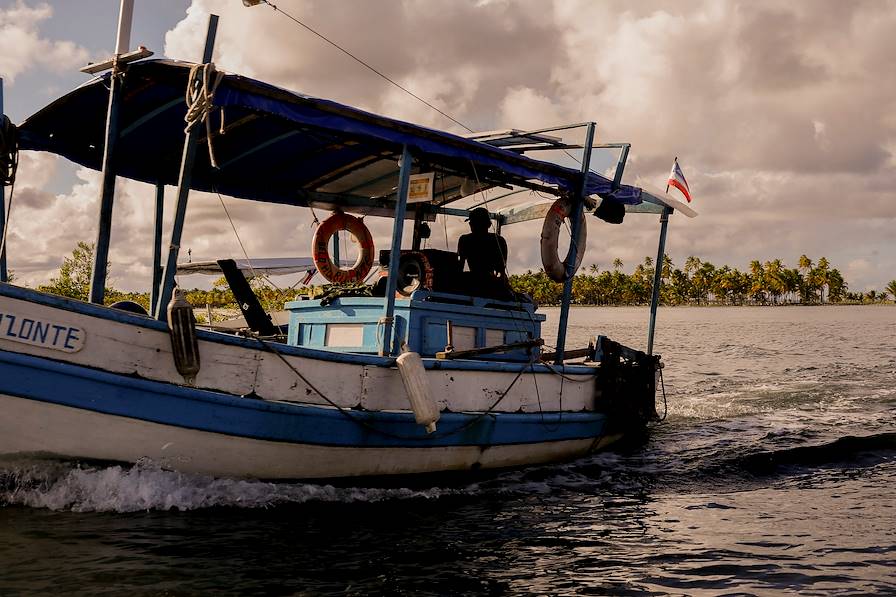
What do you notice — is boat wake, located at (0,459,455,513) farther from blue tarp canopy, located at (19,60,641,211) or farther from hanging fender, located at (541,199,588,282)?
hanging fender, located at (541,199,588,282)

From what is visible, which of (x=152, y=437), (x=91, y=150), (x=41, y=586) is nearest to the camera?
(x=41, y=586)

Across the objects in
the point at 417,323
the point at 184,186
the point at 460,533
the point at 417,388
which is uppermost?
the point at 184,186

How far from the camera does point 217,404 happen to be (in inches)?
296

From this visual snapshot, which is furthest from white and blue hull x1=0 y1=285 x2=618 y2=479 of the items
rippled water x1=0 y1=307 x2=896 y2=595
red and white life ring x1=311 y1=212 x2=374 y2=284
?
red and white life ring x1=311 y1=212 x2=374 y2=284

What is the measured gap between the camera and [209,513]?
7.69 m

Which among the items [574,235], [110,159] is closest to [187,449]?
[110,159]

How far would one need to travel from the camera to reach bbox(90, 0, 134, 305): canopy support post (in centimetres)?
767

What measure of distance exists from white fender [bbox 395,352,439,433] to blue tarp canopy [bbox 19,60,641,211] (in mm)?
2645

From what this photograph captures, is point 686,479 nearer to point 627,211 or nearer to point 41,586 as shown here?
point 627,211

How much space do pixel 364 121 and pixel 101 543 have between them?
5.14 meters

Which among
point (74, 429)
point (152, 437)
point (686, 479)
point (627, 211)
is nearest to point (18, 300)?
point (74, 429)

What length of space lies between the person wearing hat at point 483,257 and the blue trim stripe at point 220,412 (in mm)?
2188

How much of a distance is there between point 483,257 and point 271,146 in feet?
11.4

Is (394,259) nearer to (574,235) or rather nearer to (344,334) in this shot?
(344,334)
